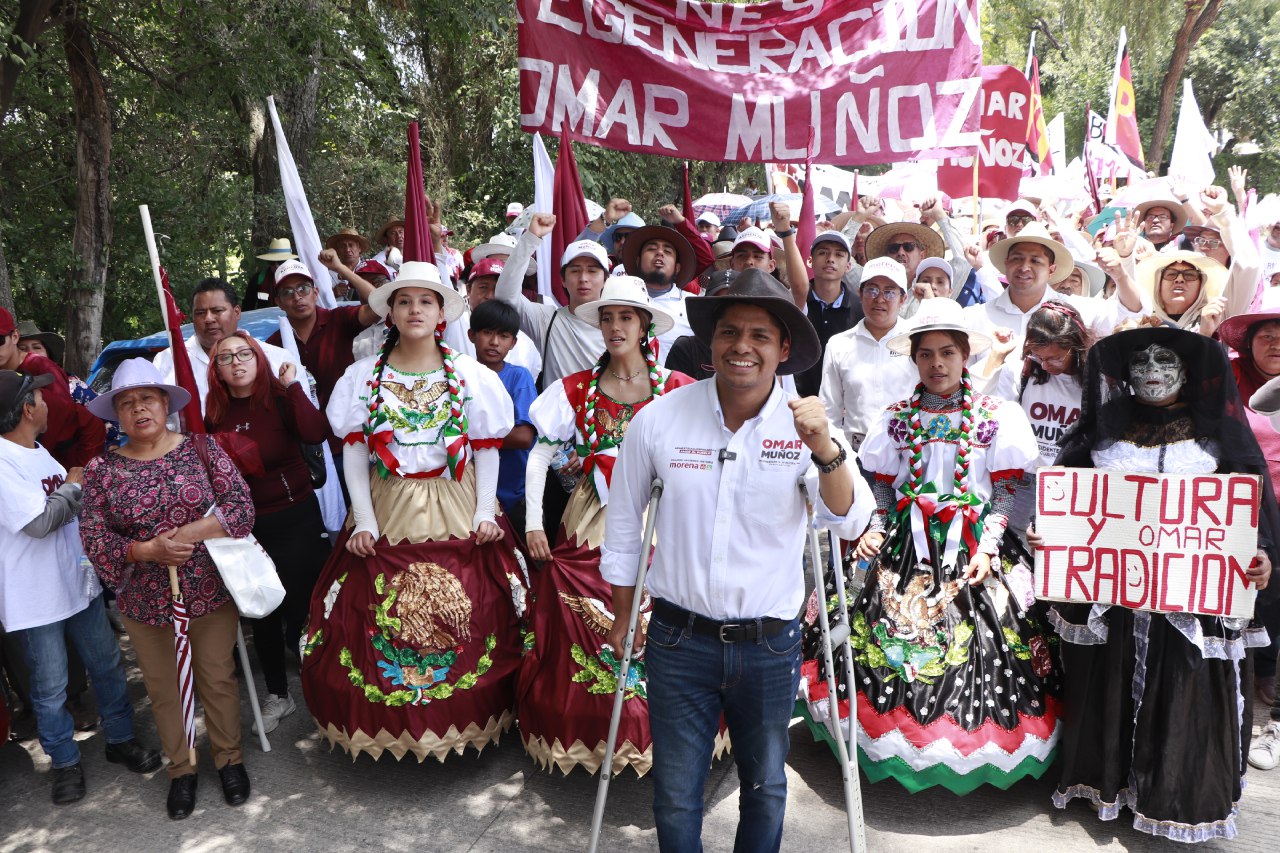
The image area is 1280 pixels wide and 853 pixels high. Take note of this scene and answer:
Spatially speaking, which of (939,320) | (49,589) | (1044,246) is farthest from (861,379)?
(49,589)

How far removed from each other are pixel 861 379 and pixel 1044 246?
1510 millimetres

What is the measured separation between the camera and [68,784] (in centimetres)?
456

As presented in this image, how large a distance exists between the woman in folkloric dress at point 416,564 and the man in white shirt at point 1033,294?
3.09 metres

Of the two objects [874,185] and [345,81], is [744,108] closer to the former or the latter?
[345,81]

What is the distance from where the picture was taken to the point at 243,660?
482 cm

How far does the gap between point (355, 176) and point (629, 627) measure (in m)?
14.1

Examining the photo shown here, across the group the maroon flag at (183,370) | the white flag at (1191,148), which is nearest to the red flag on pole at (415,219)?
the maroon flag at (183,370)

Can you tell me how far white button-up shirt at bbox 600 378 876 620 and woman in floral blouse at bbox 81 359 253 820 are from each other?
2.31m

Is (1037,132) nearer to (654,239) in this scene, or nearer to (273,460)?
(654,239)

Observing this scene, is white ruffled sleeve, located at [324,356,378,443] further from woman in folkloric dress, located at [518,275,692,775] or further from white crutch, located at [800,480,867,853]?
white crutch, located at [800,480,867,853]

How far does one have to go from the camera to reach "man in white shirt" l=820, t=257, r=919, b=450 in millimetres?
5461

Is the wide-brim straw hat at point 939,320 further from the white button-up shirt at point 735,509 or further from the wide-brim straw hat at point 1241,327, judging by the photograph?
the white button-up shirt at point 735,509

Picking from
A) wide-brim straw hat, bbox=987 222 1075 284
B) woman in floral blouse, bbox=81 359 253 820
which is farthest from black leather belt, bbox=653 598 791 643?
wide-brim straw hat, bbox=987 222 1075 284

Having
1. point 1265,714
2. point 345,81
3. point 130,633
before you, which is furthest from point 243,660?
point 345,81
